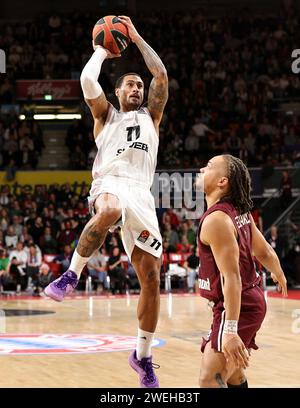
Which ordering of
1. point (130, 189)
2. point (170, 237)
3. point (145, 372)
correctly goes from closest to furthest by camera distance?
point (145, 372)
point (130, 189)
point (170, 237)

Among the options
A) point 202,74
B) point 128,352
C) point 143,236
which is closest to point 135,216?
point 143,236

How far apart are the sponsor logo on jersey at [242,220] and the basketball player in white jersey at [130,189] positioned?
130 centimetres

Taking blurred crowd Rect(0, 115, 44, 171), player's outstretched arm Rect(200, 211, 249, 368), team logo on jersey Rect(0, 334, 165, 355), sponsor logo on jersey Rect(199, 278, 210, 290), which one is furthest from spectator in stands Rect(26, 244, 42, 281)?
player's outstretched arm Rect(200, 211, 249, 368)

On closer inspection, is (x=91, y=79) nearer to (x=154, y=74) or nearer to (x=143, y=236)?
(x=154, y=74)

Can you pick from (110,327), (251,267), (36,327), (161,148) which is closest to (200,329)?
(110,327)

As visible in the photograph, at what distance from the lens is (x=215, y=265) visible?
14.3 feet

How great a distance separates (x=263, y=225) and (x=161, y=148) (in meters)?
3.38

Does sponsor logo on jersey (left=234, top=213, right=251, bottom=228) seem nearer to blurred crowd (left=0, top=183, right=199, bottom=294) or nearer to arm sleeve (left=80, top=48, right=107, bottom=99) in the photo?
arm sleeve (left=80, top=48, right=107, bottom=99)

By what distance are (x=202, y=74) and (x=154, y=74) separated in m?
17.7

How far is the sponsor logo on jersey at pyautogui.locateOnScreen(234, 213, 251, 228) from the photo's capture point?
438 centimetres

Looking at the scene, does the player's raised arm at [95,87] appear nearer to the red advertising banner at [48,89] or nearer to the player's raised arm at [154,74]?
the player's raised arm at [154,74]

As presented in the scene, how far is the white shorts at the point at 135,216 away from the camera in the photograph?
18.6ft

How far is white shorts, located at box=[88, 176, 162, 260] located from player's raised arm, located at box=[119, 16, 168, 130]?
25.3 inches

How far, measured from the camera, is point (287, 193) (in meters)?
19.0
